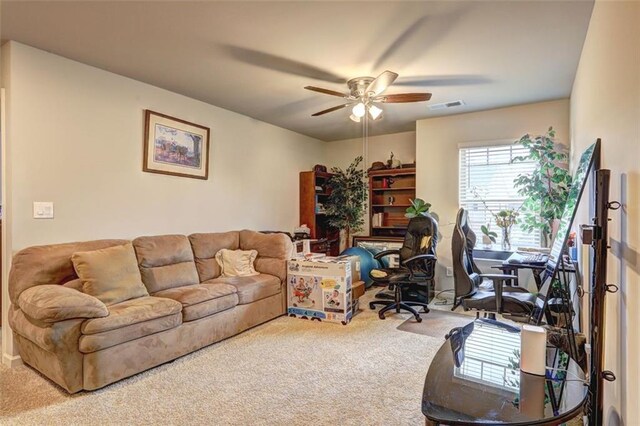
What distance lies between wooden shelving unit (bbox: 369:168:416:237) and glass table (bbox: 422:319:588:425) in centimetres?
436

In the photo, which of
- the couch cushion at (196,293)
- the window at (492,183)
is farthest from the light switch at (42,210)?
the window at (492,183)

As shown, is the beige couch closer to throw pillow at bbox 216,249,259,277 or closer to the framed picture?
throw pillow at bbox 216,249,259,277

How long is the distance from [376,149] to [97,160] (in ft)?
14.5

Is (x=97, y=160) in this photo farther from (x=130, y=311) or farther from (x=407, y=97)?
(x=407, y=97)

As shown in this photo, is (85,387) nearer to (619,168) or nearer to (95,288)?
(95,288)

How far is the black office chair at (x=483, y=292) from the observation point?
2.83 m

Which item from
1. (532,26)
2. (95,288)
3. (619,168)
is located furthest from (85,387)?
(532,26)

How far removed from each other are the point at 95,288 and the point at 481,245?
442 centimetres

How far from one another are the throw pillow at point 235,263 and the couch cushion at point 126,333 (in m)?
1.09

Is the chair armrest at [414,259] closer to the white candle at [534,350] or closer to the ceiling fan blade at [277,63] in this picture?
the ceiling fan blade at [277,63]

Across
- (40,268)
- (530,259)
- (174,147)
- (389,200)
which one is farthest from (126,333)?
(389,200)

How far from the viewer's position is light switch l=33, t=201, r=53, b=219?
2.88 metres

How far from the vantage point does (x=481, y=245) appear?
15.8ft

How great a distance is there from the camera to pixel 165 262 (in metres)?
3.46
